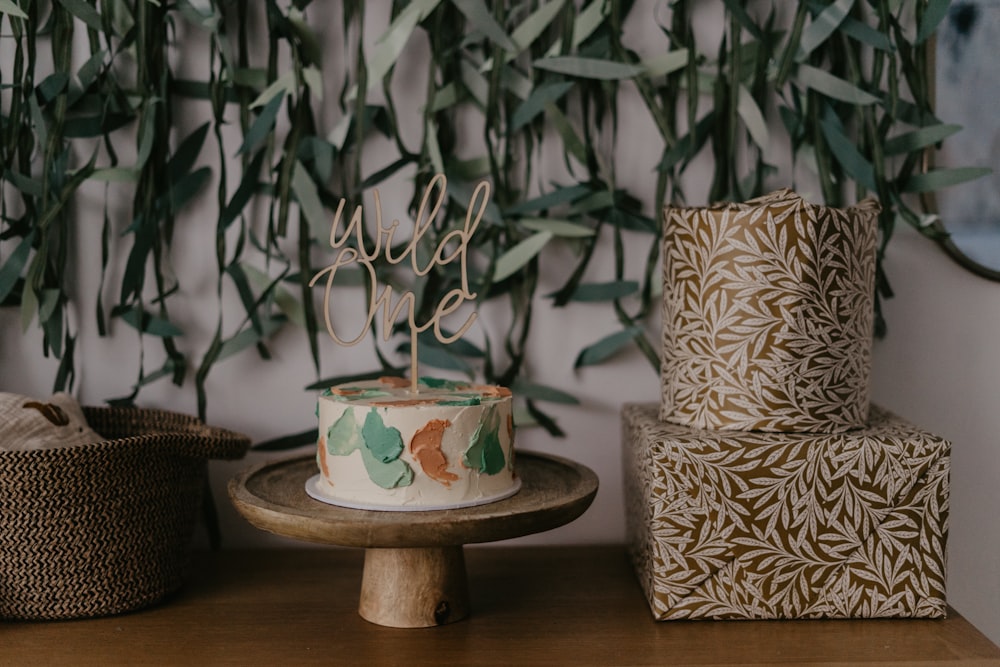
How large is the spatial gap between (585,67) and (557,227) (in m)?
0.21

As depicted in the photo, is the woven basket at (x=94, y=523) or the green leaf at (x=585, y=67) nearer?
the woven basket at (x=94, y=523)

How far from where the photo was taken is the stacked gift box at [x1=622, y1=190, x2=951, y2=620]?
954 mm

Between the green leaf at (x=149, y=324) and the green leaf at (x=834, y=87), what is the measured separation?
884 mm

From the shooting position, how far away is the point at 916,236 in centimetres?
123

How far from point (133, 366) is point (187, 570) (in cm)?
31

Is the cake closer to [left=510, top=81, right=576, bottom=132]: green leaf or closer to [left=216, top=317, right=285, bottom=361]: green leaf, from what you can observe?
[left=216, top=317, right=285, bottom=361]: green leaf

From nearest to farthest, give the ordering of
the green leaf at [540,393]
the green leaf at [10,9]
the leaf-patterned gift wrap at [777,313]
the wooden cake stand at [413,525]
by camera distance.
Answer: the wooden cake stand at [413,525], the leaf-patterned gift wrap at [777,313], the green leaf at [10,9], the green leaf at [540,393]

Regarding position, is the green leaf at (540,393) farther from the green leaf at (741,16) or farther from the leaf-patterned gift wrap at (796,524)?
the green leaf at (741,16)

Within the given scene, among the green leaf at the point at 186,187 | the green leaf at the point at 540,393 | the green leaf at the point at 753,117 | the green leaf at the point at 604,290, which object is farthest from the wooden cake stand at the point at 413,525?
the green leaf at the point at 753,117

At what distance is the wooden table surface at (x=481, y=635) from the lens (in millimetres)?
904

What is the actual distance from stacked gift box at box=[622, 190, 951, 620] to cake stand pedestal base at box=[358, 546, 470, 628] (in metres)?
0.23

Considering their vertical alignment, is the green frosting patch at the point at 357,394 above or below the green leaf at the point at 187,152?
below

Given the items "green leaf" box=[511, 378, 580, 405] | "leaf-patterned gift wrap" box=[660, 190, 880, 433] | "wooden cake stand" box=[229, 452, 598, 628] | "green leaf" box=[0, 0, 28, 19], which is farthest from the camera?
"green leaf" box=[511, 378, 580, 405]

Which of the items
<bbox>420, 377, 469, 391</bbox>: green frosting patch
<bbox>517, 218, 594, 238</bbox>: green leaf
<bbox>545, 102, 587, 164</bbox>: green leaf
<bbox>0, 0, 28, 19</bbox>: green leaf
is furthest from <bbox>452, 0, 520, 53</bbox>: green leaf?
<bbox>0, 0, 28, 19</bbox>: green leaf
